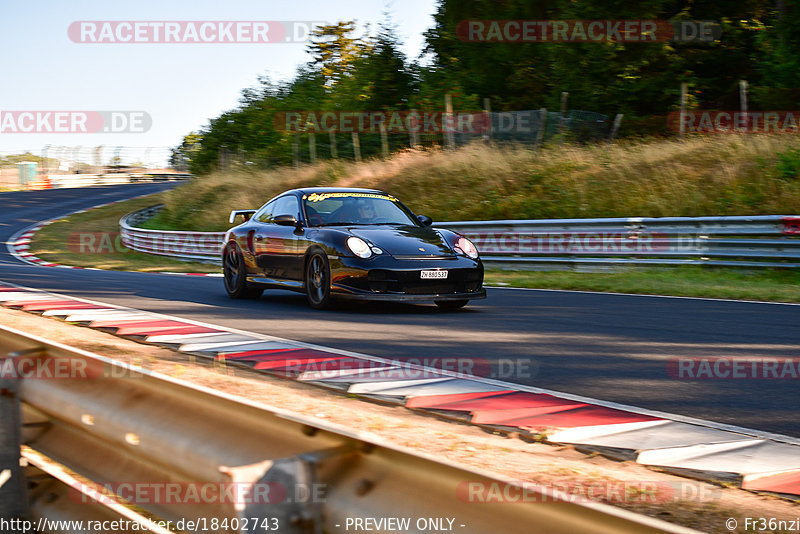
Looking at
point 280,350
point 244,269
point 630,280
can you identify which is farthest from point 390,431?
point 630,280

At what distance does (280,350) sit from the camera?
21.4 ft

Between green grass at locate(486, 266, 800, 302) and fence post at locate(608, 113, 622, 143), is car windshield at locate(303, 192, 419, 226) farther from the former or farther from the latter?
fence post at locate(608, 113, 622, 143)

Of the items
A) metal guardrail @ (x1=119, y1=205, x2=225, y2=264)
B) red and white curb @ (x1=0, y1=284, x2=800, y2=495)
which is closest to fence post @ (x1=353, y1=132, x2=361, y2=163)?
metal guardrail @ (x1=119, y1=205, x2=225, y2=264)

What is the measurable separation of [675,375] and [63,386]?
3.82 metres

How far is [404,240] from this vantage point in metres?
9.16

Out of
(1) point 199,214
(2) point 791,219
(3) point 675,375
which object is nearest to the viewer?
(3) point 675,375

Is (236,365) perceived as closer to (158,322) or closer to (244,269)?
(158,322)

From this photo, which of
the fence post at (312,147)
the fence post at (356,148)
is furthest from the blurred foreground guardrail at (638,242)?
the fence post at (312,147)

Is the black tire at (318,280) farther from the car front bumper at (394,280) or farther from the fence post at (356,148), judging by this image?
the fence post at (356,148)

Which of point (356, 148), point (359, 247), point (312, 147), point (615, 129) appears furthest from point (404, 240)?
point (312, 147)

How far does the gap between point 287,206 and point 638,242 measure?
6657 millimetres

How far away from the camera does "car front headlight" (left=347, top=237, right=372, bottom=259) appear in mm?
8805

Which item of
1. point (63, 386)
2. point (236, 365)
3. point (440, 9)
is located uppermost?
point (440, 9)

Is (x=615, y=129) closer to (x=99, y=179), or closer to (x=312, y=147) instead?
(x=312, y=147)
